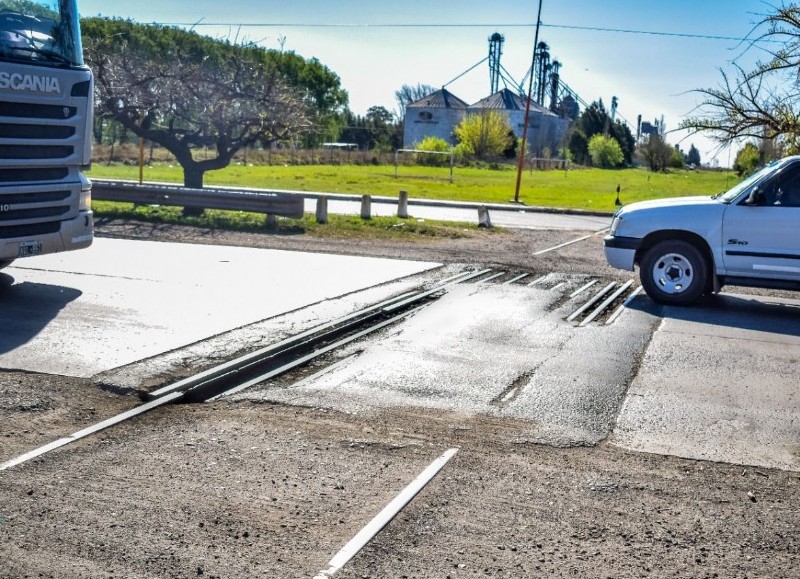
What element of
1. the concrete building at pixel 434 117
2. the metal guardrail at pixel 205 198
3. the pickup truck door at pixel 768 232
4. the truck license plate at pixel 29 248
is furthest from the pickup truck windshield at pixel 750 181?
the concrete building at pixel 434 117

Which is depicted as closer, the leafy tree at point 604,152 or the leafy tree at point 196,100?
the leafy tree at point 196,100

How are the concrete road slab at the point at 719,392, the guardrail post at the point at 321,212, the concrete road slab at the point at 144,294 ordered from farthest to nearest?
the guardrail post at the point at 321,212 → the concrete road slab at the point at 144,294 → the concrete road slab at the point at 719,392

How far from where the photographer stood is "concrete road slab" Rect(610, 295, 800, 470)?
22.0 feet

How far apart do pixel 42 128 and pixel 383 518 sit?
7233mm

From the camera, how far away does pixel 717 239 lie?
1262 cm

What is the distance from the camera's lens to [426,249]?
18.0m

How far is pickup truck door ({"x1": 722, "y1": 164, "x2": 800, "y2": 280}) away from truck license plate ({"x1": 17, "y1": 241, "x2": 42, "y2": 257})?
312 inches

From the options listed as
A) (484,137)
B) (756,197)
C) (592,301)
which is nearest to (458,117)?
(484,137)

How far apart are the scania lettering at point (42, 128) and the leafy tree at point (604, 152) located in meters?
111

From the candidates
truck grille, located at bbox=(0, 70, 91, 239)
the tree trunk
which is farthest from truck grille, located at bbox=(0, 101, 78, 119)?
the tree trunk

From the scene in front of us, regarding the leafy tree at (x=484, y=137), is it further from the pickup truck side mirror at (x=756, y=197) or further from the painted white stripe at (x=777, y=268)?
the painted white stripe at (x=777, y=268)

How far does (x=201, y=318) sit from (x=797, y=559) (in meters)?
6.62

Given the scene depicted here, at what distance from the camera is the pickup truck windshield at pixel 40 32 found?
1018 cm

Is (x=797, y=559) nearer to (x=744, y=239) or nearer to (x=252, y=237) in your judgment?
(x=744, y=239)
